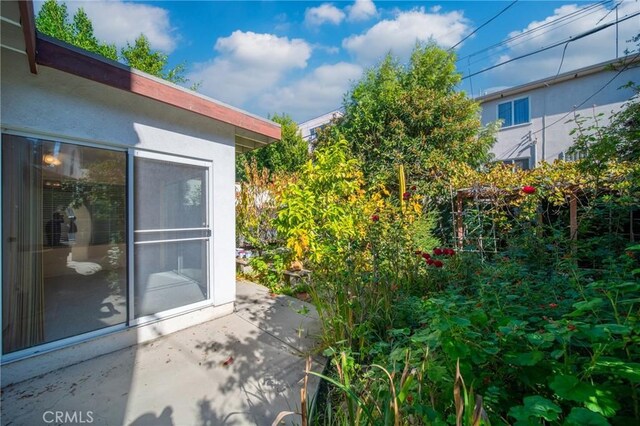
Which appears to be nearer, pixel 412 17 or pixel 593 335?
pixel 593 335

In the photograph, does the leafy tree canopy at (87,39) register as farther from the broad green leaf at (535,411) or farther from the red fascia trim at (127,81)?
the broad green leaf at (535,411)

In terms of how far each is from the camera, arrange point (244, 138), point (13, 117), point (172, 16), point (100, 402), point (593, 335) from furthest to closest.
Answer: point (172, 16) < point (244, 138) < point (13, 117) < point (100, 402) < point (593, 335)

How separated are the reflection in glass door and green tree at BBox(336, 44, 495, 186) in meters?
5.24

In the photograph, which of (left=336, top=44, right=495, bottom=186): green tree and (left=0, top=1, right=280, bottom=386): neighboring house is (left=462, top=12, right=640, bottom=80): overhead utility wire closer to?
(left=336, top=44, right=495, bottom=186): green tree

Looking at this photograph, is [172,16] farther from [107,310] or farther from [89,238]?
[107,310]

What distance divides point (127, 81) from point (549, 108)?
14554 mm

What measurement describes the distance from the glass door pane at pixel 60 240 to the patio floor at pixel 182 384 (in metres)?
0.46

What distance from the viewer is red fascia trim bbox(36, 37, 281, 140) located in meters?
2.30

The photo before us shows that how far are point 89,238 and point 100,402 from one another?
5.24 ft

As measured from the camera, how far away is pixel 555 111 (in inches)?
437

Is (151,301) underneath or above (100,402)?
above

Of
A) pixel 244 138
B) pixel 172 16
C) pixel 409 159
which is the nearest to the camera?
pixel 244 138

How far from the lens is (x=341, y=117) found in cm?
947

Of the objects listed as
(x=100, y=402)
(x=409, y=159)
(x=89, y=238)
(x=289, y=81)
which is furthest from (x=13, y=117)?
(x=289, y=81)
